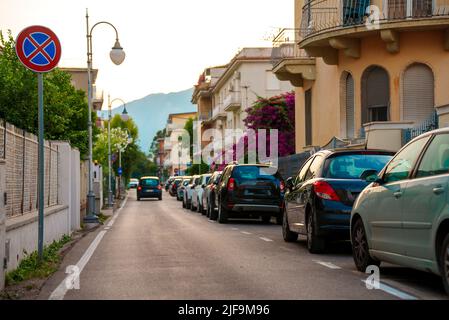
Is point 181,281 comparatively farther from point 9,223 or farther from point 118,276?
point 9,223

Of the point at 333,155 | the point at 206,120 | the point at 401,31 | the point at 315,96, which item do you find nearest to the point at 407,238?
the point at 333,155

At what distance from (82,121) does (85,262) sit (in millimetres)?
30248

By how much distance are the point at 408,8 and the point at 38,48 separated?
15795 millimetres

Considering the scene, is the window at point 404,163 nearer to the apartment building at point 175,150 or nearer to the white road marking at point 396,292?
the white road marking at point 396,292

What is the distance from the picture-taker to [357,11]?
1051 inches

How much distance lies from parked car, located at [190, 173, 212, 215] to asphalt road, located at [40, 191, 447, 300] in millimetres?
15971

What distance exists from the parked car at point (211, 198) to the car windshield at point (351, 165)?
13204 mm

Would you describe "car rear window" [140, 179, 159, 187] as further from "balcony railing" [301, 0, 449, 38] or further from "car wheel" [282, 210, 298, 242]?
"car wheel" [282, 210, 298, 242]

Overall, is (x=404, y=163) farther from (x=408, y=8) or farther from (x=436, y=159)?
(x=408, y=8)

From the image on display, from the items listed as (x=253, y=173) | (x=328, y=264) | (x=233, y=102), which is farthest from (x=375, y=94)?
(x=233, y=102)

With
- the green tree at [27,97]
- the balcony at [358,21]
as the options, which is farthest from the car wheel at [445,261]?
the green tree at [27,97]

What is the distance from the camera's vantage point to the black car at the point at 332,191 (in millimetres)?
12422

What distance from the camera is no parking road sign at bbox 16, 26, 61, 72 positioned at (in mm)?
11172
